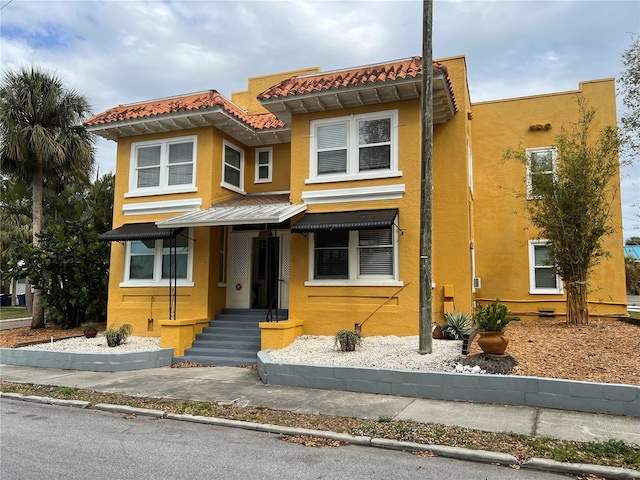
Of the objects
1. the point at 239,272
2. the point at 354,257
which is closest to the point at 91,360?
the point at 239,272

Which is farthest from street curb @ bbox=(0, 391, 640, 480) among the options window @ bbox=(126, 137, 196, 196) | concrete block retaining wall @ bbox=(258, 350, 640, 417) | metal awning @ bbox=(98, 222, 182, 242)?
window @ bbox=(126, 137, 196, 196)

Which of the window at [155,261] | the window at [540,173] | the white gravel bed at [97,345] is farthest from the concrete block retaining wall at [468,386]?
the window at [540,173]

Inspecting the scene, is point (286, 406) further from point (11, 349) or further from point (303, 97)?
point (11, 349)

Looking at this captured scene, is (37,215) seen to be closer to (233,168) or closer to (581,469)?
(233,168)

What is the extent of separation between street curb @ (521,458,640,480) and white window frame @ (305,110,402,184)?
7.57 meters

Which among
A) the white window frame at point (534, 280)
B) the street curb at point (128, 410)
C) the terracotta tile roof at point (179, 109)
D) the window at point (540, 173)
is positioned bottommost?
the street curb at point (128, 410)

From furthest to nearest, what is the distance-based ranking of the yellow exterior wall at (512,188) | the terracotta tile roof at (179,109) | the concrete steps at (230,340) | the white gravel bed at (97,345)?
the yellow exterior wall at (512,188), the terracotta tile roof at (179,109), the white gravel bed at (97,345), the concrete steps at (230,340)

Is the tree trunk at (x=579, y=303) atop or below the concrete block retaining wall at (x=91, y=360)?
atop

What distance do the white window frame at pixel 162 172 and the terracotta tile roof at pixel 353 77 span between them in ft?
10.4

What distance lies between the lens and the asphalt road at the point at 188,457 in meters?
4.98

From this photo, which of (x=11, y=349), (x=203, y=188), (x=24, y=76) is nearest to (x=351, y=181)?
(x=203, y=188)

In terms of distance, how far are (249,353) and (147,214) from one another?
5556 millimetres

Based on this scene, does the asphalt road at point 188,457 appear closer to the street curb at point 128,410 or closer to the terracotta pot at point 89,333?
the street curb at point 128,410

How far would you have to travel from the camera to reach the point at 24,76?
16.0 metres
